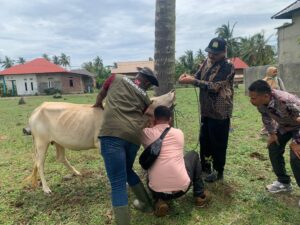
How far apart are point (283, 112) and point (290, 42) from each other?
1974cm

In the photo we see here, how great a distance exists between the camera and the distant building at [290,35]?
69.6 feet

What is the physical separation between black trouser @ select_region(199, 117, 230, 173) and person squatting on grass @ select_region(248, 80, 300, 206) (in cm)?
59

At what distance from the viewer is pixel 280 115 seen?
13.4ft

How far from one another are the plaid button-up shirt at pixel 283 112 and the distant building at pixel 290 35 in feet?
60.7

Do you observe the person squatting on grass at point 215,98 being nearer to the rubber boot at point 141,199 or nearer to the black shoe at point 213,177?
the black shoe at point 213,177

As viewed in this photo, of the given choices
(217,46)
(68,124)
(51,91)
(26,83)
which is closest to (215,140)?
(217,46)

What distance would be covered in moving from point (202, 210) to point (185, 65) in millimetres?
56101

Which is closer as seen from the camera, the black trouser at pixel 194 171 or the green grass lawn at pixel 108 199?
the green grass lawn at pixel 108 199

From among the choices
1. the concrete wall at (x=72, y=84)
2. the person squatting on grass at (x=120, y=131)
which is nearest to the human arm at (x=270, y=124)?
the person squatting on grass at (x=120, y=131)

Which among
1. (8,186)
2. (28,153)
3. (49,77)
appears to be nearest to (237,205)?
(8,186)

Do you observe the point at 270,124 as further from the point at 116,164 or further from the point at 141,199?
the point at 116,164

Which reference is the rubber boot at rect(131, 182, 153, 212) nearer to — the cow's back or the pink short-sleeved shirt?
the pink short-sleeved shirt

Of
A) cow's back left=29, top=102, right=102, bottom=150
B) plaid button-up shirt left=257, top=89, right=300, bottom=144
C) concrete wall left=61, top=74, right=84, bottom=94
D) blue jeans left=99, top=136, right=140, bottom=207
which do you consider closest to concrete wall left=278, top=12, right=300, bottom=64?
plaid button-up shirt left=257, top=89, right=300, bottom=144

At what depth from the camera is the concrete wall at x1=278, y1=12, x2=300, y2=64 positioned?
21266mm
